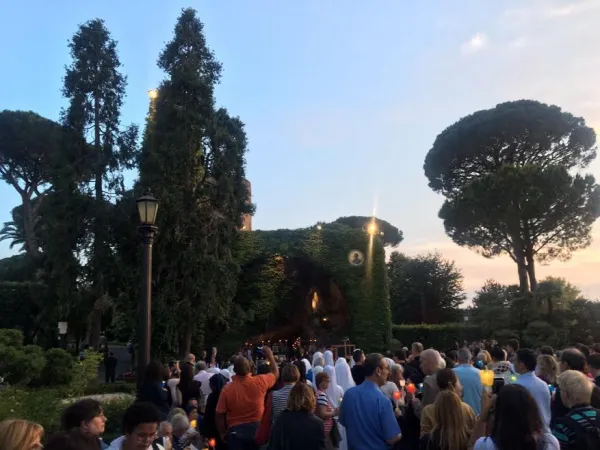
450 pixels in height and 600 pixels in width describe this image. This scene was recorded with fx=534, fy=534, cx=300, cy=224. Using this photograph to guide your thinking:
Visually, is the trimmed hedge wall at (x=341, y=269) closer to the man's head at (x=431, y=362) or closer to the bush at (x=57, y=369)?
the bush at (x=57, y=369)

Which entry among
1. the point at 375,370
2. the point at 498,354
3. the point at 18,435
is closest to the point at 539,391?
the point at 375,370

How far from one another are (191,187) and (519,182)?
21.2m

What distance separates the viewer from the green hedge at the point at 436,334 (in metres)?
33.0

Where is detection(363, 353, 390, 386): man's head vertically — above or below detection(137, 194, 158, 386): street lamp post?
below

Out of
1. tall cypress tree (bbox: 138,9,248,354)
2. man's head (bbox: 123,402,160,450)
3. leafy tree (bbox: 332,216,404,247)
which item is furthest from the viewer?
leafy tree (bbox: 332,216,404,247)

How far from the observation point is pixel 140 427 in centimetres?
316

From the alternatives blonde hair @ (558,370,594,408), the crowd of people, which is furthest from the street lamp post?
blonde hair @ (558,370,594,408)

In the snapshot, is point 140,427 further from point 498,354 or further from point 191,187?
point 191,187

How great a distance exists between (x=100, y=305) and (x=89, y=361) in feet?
28.8

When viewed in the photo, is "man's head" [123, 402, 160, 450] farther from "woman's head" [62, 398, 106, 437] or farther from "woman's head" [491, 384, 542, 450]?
"woman's head" [491, 384, 542, 450]

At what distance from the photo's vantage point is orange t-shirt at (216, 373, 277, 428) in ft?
17.9

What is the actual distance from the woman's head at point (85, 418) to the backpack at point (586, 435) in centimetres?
293

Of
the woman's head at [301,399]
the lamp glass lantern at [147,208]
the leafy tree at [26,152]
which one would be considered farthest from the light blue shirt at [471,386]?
the leafy tree at [26,152]

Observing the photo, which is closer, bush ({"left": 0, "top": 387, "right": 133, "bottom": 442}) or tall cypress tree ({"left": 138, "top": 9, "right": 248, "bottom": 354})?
bush ({"left": 0, "top": 387, "right": 133, "bottom": 442})
